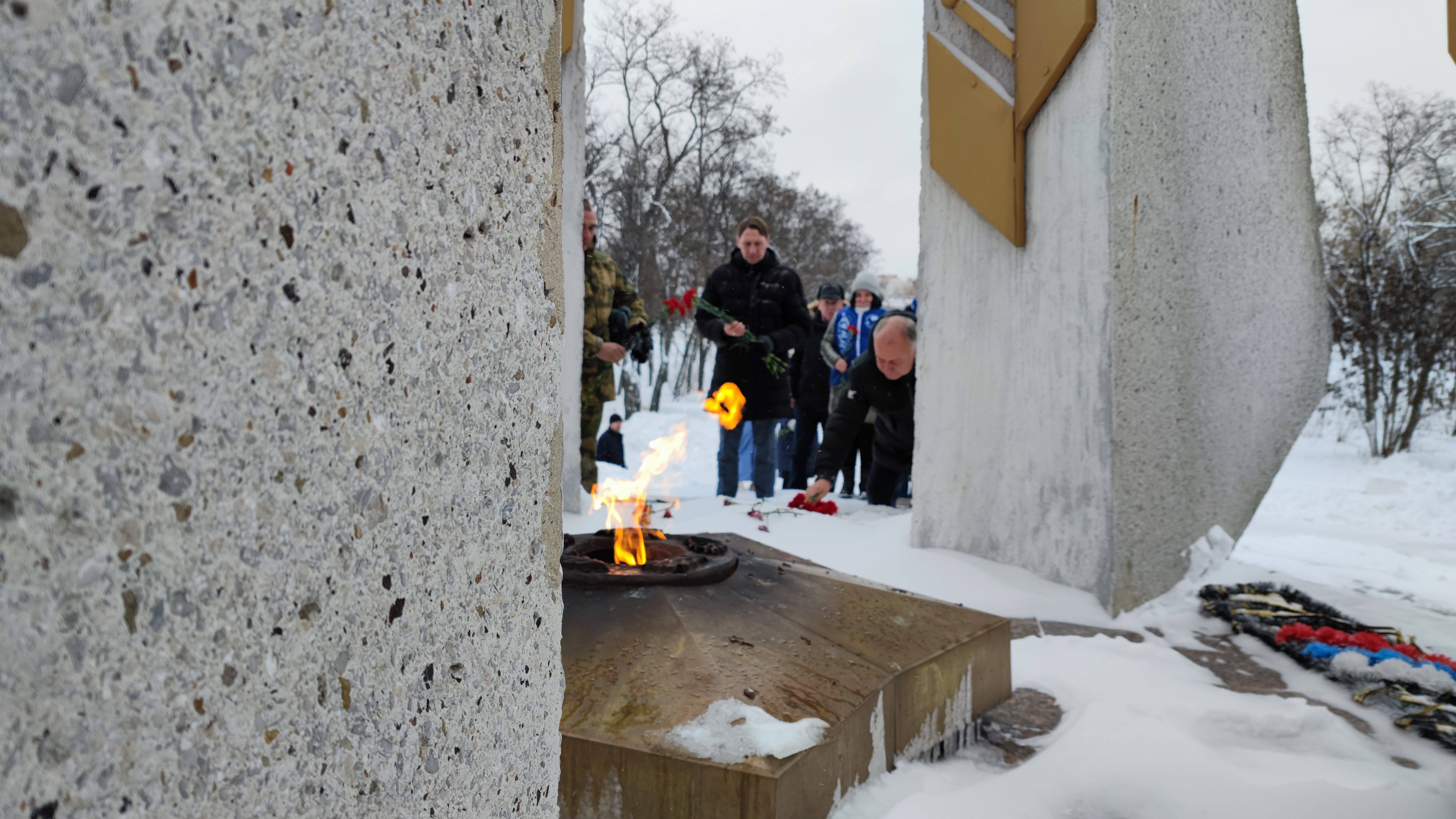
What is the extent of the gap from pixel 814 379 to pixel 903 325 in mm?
2504

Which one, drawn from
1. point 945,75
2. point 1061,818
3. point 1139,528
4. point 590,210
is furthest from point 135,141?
point 590,210

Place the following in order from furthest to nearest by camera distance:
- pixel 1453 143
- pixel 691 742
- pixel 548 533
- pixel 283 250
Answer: pixel 1453 143, pixel 691 742, pixel 548 533, pixel 283 250

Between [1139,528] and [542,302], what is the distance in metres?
2.90

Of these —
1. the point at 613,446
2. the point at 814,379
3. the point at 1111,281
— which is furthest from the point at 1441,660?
the point at 613,446

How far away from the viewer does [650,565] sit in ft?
6.93

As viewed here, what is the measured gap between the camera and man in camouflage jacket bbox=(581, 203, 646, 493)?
4949mm

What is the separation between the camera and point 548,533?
85 centimetres

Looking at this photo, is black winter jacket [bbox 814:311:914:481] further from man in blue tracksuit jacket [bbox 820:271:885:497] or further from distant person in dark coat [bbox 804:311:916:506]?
man in blue tracksuit jacket [bbox 820:271:885:497]

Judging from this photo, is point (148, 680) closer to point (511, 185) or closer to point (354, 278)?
point (354, 278)

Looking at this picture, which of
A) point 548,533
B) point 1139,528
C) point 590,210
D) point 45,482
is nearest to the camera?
point 45,482

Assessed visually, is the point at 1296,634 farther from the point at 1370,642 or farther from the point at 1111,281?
the point at 1111,281

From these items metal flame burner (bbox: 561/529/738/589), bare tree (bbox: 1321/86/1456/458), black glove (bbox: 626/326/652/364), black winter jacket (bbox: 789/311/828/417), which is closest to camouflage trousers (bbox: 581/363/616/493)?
black glove (bbox: 626/326/652/364)

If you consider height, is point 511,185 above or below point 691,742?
above

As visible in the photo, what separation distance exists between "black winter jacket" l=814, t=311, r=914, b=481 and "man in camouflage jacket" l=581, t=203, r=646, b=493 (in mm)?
1394
